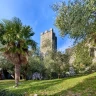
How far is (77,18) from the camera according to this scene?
1673cm

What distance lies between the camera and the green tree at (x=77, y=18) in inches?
647

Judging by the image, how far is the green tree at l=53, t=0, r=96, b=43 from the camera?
53.9 feet

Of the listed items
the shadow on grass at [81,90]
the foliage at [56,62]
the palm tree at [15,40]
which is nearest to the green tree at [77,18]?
the shadow on grass at [81,90]

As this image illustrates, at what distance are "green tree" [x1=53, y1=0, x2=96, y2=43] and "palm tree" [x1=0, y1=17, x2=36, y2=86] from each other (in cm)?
663

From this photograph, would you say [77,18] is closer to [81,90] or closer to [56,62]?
[81,90]

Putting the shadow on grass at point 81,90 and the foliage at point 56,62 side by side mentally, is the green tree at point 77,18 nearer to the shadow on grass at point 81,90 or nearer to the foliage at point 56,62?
the shadow on grass at point 81,90

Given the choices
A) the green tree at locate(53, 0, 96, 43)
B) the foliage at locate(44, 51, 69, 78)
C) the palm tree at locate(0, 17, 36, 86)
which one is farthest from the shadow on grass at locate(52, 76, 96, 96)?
the foliage at locate(44, 51, 69, 78)

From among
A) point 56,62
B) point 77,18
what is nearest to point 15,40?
point 77,18

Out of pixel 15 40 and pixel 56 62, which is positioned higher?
pixel 15 40

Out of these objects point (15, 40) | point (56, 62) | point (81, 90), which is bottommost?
point (81, 90)

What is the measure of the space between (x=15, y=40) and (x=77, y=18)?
10251mm

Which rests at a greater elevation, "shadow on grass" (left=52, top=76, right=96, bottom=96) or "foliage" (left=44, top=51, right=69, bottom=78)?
"foliage" (left=44, top=51, right=69, bottom=78)

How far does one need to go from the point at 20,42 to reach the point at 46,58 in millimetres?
14459

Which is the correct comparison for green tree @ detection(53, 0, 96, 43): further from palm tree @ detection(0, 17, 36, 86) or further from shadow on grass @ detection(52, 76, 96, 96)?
palm tree @ detection(0, 17, 36, 86)
